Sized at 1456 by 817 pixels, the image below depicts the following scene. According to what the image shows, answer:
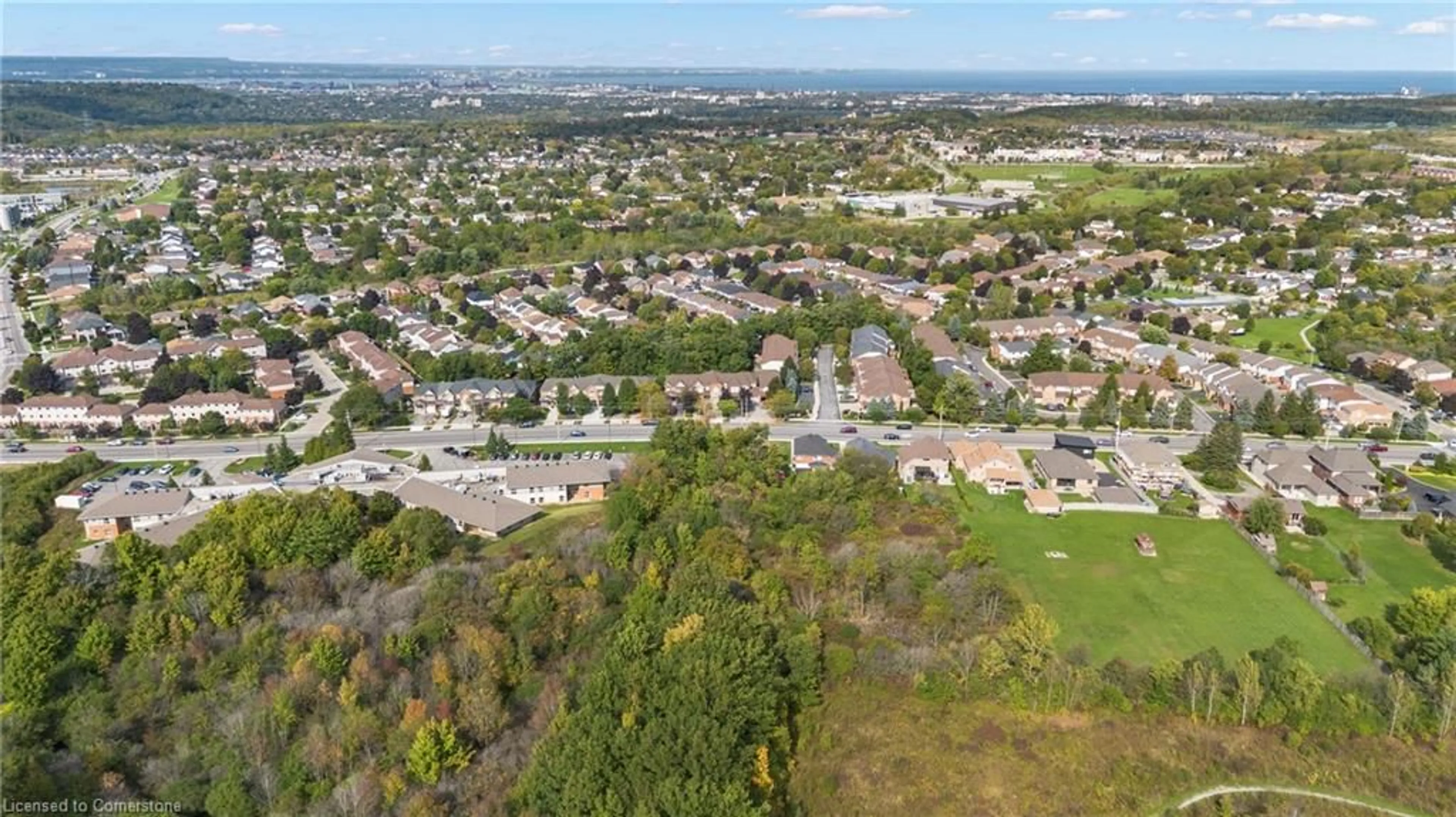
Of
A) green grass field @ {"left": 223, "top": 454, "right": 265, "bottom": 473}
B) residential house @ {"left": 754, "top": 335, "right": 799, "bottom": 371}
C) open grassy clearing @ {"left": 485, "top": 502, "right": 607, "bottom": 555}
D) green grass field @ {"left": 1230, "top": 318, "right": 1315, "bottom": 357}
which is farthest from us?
green grass field @ {"left": 1230, "top": 318, "right": 1315, "bottom": 357}

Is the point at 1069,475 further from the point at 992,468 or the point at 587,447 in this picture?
the point at 587,447

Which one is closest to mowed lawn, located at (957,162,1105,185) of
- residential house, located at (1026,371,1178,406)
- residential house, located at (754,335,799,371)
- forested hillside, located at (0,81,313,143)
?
residential house, located at (1026,371,1178,406)

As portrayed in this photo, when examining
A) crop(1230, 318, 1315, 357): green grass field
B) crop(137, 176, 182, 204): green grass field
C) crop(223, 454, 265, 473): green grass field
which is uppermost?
crop(137, 176, 182, 204): green grass field

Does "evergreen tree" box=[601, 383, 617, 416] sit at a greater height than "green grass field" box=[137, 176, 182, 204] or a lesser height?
lesser

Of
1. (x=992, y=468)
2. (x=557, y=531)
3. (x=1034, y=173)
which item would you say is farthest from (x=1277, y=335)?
Answer: (x=1034, y=173)

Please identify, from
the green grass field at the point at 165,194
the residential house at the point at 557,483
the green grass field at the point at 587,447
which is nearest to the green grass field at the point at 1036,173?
the green grass field at the point at 587,447

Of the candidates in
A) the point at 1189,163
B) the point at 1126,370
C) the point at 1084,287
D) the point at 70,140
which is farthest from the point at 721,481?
the point at 70,140

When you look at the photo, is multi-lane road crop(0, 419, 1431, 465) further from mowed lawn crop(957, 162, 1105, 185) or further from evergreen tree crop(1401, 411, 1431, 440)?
mowed lawn crop(957, 162, 1105, 185)
